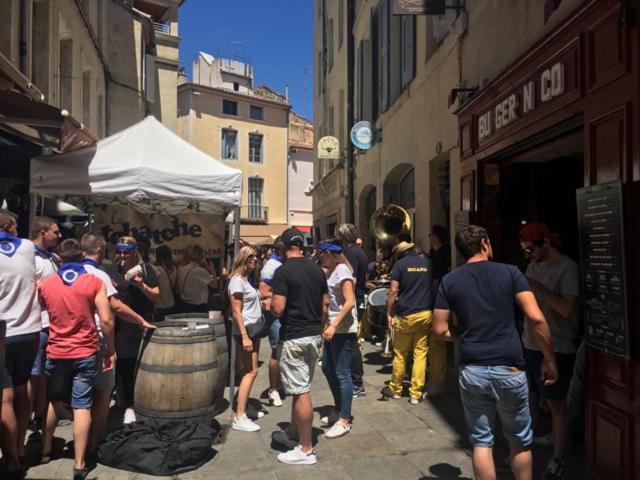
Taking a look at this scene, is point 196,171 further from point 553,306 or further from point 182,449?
point 553,306

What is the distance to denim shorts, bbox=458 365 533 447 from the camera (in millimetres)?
3074

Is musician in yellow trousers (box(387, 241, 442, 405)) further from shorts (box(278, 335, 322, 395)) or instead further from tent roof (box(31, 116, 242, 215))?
tent roof (box(31, 116, 242, 215))

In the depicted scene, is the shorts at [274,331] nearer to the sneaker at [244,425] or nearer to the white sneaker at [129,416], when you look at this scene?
the sneaker at [244,425]

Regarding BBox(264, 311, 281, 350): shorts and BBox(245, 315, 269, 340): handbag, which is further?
BBox(264, 311, 281, 350): shorts

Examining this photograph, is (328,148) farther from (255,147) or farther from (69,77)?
(255,147)

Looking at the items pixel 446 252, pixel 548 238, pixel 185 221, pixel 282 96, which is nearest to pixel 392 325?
pixel 446 252

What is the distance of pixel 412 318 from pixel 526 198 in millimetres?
1910

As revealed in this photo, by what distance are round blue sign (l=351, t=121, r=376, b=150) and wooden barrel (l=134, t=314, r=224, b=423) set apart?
24.8ft

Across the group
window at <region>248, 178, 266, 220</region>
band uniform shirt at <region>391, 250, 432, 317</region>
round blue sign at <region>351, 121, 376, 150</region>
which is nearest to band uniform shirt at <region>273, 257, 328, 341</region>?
band uniform shirt at <region>391, 250, 432, 317</region>

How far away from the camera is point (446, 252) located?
6.59m

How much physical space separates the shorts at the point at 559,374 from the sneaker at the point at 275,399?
2.51 m

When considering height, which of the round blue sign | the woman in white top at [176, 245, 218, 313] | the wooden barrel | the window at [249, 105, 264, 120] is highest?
the window at [249, 105, 264, 120]

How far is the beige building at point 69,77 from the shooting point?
5.87 meters

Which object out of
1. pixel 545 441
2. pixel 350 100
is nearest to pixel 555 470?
pixel 545 441
